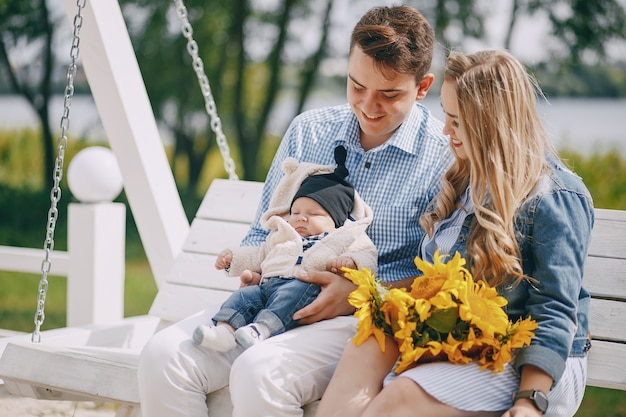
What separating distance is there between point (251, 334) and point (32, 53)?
24.3ft

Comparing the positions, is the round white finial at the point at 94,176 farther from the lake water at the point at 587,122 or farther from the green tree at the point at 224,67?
the green tree at the point at 224,67

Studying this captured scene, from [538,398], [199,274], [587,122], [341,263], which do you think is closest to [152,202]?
[199,274]

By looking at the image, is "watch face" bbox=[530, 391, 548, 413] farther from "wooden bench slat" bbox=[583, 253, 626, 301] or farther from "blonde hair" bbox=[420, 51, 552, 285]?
"wooden bench slat" bbox=[583, 253, 626, 301]

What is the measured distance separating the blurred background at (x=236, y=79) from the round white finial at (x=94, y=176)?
10.6 ft

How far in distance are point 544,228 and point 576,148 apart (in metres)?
4.92

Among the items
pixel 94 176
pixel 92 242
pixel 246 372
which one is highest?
pixel 246 372

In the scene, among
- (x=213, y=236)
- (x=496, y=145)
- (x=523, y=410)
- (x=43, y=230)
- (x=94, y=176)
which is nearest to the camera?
(x=523, y=410)

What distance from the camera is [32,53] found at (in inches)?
348

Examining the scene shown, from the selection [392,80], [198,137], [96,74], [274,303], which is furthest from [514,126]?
Answer: [198,137]

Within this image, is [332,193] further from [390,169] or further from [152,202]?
[152,202]

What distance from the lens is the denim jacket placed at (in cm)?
199

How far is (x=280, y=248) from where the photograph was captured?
246 centimetres

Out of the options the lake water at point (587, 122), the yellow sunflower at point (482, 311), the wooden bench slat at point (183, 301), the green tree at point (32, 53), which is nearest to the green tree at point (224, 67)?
the green tree at point (32, 53)

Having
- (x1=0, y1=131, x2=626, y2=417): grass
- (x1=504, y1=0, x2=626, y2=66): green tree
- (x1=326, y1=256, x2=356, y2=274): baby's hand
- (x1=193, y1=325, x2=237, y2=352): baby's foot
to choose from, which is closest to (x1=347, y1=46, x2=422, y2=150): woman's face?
(x1=326, y1=256, x2=356, y2=274): baby's hand
